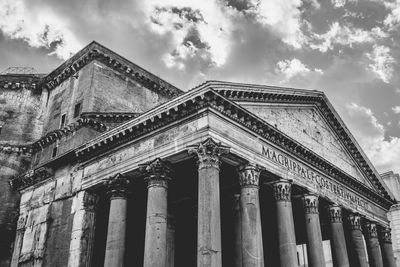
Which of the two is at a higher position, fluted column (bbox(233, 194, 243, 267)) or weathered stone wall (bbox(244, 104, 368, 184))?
weathered stone wall (bbox(244, 104, 368, 184))

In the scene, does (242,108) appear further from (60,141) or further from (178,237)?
(60,141)

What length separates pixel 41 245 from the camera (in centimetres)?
1380

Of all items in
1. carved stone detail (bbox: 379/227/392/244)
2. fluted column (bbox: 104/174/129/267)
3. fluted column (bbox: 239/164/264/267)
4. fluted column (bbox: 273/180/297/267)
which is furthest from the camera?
carved stone detail (bbox: 379/227/392/244)

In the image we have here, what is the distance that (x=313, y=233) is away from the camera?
13086mm

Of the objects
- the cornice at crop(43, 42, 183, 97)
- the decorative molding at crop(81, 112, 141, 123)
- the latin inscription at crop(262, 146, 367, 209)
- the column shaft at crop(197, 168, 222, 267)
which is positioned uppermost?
the cornice at crop(43, 42, 183, 97)

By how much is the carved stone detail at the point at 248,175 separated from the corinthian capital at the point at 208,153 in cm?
132

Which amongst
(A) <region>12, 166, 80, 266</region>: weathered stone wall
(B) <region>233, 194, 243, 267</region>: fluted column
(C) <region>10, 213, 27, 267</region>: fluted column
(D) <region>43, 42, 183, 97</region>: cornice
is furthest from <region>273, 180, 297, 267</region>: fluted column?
(C) <region>10, 213, 27, 267</region>: fluted column

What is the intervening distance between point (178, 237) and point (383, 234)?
1055cm

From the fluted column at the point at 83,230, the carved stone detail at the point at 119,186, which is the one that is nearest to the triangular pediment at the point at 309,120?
the carved stone detail at the point at 119,186

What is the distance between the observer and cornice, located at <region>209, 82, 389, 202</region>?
11.5m

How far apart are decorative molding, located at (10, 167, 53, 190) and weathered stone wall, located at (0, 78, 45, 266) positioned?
1.27 feet

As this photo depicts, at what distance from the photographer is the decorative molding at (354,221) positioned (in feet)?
52.7

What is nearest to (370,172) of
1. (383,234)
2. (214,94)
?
(383,234)

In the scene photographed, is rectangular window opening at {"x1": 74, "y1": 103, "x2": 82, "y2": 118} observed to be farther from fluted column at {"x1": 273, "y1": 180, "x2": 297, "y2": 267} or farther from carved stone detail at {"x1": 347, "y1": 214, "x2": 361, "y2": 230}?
carved stone detail at {"x1": 347, "y1": 214, "x2": 361, "y2": 230}
